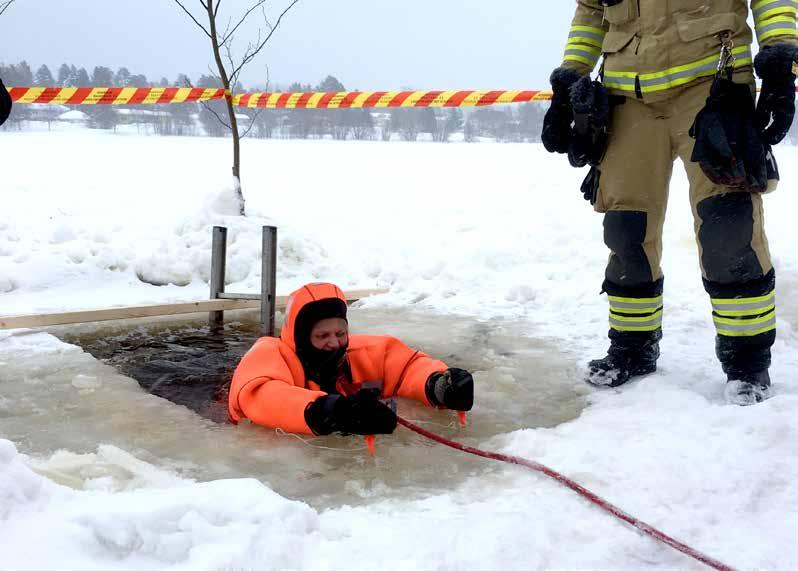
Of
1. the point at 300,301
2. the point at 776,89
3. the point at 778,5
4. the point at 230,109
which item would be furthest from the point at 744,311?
the point at 230,109

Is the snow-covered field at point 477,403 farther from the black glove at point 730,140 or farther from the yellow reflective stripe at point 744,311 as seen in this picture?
the black glove at point 730,140

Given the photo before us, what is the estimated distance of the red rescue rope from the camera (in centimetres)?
190

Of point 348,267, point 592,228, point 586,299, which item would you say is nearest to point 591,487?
point 586,299

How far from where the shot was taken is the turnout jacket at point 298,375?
115 inches

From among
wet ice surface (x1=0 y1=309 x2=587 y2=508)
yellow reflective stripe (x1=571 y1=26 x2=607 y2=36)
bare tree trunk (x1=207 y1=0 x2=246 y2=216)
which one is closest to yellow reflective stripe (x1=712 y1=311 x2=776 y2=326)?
wet ice surface (x1=0 y1=309 x2=587 y2=508)

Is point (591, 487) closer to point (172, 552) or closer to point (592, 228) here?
point (172, 552)

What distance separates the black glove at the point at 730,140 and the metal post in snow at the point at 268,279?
106 inches

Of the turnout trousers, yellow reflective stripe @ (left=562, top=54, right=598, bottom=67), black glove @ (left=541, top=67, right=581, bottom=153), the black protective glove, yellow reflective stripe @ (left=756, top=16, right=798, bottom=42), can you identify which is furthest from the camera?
yellow reflective stripe @ (left=562, top=54, right=598, bottom=67)

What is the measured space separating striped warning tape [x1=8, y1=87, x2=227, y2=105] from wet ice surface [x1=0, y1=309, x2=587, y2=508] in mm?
3250

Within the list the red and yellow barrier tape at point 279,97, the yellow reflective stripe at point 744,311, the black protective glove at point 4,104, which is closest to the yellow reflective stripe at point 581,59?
the yellow reflective stripe at point 744,311

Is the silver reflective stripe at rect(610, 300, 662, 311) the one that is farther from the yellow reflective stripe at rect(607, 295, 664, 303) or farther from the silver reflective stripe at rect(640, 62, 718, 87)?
the silver reflective stripe at rect(640, 62, 718, 87)

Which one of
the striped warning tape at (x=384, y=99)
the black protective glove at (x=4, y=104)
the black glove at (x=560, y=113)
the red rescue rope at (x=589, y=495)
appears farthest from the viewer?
the striped warning tape at (x=384, y=99)

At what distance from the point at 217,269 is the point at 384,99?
3.42 m

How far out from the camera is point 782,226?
7.20 m
